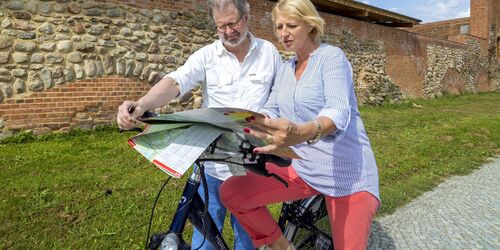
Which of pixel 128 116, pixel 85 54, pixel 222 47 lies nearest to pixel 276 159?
pixel 128 116

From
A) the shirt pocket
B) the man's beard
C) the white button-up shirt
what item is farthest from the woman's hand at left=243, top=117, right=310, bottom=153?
the man's beard

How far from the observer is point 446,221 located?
13.7 feet

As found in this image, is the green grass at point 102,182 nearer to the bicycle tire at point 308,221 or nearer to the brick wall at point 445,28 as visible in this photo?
the bicycle tire at point 308,221

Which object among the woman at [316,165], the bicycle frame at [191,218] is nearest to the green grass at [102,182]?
the bicycle frame at [191,218]

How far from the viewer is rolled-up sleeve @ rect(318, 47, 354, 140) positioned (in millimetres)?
1730

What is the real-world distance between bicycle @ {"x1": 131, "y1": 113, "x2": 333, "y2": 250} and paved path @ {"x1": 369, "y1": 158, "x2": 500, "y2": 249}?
1.32 metres

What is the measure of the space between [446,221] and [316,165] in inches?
112

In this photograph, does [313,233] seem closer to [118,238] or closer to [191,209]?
[191,209]

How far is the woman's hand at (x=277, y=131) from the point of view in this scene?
1.48 meters

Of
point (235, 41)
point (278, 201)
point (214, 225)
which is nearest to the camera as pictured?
point (278, 201)

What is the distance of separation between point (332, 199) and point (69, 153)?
473cm

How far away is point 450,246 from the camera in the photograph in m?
3.59

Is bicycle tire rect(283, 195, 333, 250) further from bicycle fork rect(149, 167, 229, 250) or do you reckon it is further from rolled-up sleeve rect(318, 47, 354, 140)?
rolled-up sleeve rect(318, 47, 354, 140)

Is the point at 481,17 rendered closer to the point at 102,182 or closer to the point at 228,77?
the point at 102,182
